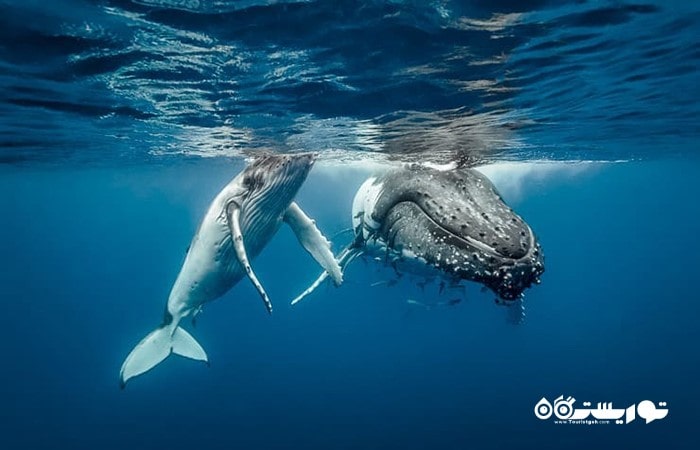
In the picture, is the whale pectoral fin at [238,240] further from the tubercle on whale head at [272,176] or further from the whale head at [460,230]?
the whale head at [460,230]

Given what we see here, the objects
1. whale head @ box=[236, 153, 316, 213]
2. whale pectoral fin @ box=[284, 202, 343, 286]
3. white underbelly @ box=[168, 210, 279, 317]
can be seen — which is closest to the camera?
whale head @ box=[236, 153, 316, 213]

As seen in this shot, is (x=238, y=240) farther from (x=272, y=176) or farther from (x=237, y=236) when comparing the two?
(x=272, y=176)

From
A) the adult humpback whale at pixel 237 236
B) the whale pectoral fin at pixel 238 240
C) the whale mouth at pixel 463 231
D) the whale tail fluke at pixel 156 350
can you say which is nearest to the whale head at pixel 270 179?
the adult humpback whale at pixel 237 236

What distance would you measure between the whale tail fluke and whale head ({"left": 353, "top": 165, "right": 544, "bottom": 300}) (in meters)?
6.57

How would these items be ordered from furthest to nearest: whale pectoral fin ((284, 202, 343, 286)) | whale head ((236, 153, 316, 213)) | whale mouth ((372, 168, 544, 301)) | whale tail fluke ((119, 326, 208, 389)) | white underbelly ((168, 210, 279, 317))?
whale tail fluke ((119, 326, 208, 389))
whale pectoral fin ((284, 202, 343, 286))
white underbelly ((168, 210, 279, 317))
whale head ((236, 153, 316, 213))
whale mouth ((372, 168, 544, 301))

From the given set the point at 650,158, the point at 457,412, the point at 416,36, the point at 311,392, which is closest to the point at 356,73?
the point at 416,36

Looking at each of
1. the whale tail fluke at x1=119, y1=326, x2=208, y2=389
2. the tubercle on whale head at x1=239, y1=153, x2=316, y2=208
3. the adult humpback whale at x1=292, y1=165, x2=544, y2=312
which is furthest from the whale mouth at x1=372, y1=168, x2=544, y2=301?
the whale tail fluke at x1=119, y1=326, x2=208, y2=389

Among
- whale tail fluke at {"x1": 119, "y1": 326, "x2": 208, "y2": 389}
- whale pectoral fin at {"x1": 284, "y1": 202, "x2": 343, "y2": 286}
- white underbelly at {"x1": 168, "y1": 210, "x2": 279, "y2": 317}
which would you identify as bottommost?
whale tail fluke at {"x1": 119, "y1": 326, "x2": 208, "y2": 389}

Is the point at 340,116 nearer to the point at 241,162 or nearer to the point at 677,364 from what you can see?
the point at 241,162

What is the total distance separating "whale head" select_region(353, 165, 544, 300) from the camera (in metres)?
5.27

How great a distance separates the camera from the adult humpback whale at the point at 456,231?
528 centimetres

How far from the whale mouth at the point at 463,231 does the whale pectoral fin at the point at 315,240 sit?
241 centimetres

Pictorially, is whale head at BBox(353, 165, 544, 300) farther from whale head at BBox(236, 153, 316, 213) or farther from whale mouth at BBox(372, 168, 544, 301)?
whale head at BBox(236, 153, 316, 213)

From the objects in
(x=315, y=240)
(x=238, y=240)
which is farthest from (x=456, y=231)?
(x=315, y=240)
